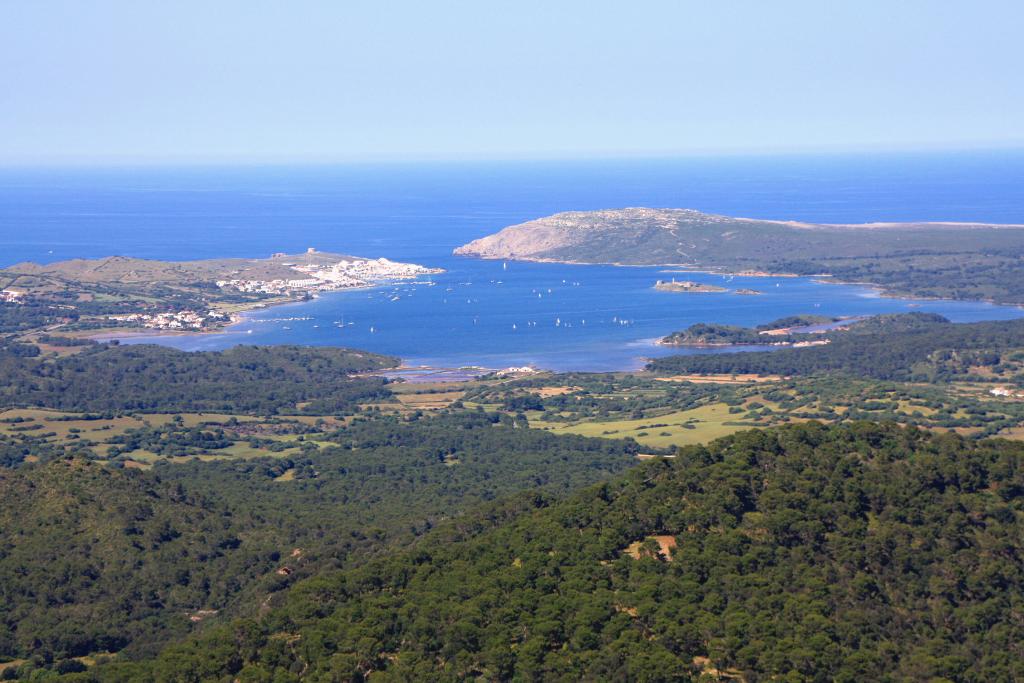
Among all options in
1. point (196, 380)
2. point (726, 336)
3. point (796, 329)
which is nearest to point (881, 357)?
point (726, 336)

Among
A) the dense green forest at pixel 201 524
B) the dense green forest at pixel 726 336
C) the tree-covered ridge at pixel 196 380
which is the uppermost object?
the dense green forest at pixel 201 524

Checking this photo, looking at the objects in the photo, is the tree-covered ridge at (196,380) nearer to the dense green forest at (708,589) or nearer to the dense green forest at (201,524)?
the dense green forest at (201,524)

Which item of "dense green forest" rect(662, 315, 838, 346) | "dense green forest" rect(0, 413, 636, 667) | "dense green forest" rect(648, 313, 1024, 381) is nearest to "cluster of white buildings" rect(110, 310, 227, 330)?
"dense green forest" rect(662, 315, 838, 346)

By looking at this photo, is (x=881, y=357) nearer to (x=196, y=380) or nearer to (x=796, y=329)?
(x=796, y=329)

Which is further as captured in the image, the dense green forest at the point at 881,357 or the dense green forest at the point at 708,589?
the dense green forest at the point at 881,357

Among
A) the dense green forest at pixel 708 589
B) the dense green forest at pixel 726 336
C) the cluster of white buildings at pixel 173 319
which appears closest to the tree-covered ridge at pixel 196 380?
the cluster of white buildings at pixel 173 319
